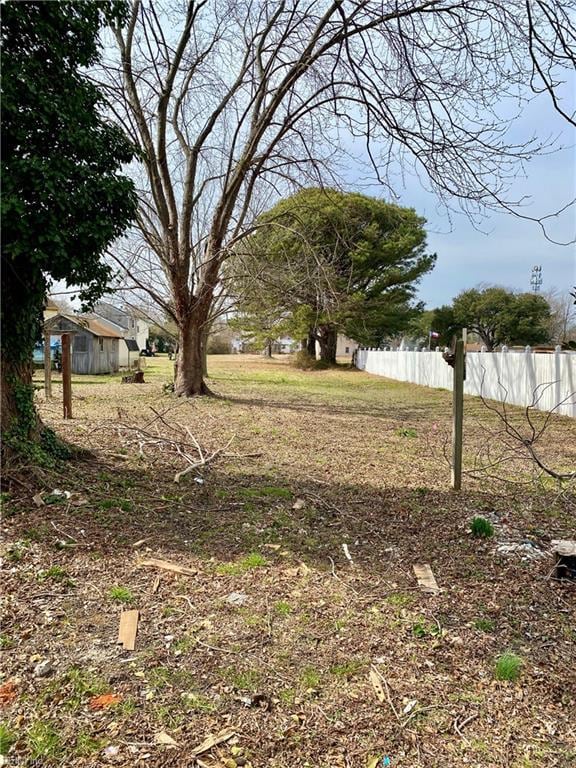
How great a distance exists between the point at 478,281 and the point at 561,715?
41.6 metres

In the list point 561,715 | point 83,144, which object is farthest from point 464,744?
point 83,144

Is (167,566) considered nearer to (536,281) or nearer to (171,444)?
(171,444)

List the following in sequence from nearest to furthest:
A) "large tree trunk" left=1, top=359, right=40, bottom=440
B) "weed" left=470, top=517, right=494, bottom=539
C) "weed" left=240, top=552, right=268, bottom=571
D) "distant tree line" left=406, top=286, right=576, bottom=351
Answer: "weed" left=240, top=552, right=268, bottom=571 → "weed" left=470, top=517, right=494, bottom=539 → "large tree trunk" left=1, top=359, right=40, bottom=440 → "distant tree line" left=406, top=286, right=576, bottom=351

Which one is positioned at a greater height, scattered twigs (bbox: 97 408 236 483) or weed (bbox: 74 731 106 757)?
scattered twigs (bbox: 97 408 236 483)

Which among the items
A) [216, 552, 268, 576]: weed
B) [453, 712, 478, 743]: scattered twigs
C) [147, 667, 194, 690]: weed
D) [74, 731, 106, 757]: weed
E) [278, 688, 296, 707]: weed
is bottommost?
[453, 712, 478, 743]: scattered twigs

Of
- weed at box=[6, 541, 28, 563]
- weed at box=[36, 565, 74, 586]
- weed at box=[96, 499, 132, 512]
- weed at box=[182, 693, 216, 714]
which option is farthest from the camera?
weed at box=[96, 499, 132, 512]

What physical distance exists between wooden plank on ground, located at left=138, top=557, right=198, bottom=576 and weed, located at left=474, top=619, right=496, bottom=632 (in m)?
1.54

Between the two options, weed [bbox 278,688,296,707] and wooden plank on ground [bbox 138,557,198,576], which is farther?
wooden plank on ground [bbox 138,557,198,576]

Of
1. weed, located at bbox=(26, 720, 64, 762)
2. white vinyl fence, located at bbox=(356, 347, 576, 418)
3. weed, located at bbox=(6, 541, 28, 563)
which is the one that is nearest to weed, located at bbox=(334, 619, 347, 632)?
weed, located at bbox=(26, 720, 64, 762)

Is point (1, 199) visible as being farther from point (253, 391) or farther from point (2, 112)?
point (253, 391)

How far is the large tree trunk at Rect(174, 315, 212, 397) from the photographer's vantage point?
455 inches

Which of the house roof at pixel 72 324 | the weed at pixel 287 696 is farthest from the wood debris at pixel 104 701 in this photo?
the house roof at pixel 72 324

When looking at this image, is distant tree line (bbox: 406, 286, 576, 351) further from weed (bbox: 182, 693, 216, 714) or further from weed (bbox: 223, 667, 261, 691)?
weed (bbox: 182, 693, 216, 714)

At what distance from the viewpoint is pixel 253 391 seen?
15.1m
